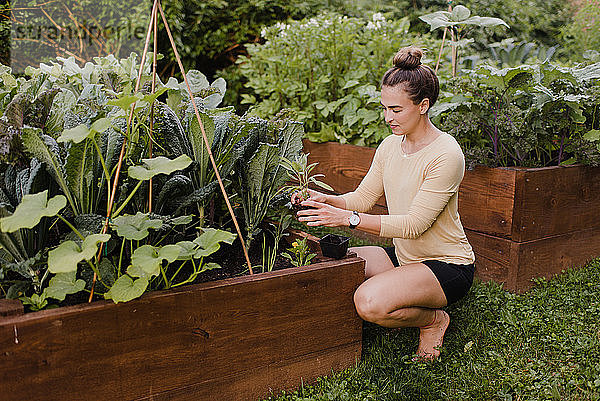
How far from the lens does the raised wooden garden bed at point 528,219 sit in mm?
2764

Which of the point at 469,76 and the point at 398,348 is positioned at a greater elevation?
the point at 469,76

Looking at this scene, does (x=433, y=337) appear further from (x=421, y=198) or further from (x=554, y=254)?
(x=554, y=254)

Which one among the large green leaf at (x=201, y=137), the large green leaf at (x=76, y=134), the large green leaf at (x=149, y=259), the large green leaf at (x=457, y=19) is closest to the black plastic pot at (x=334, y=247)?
the large green leaf at (x=201, y=137)

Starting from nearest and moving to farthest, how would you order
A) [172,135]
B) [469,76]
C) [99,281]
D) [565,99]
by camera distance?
[99,281] → [172,135] → [565,99] → [469,76]

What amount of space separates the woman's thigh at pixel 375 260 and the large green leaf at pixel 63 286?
48.2 inches

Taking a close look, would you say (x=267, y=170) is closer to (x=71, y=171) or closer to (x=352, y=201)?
(x=352, y=201)

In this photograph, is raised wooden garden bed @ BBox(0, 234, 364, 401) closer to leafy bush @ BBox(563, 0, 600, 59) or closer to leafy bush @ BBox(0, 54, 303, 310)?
leafy bush @ BBox(0, 54, 303, 310)

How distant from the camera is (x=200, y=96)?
245 centimetres

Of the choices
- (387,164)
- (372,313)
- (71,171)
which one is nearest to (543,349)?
(372,313)

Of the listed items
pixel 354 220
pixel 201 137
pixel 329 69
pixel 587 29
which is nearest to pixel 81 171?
pixel 201 137

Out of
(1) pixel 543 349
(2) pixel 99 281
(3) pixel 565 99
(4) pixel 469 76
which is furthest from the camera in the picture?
(4) pixel 469 76

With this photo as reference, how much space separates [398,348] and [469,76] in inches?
65.6

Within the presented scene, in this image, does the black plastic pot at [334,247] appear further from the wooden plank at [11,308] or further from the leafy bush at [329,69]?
the leafy bush at [329,69]

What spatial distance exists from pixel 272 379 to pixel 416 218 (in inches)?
31.0
